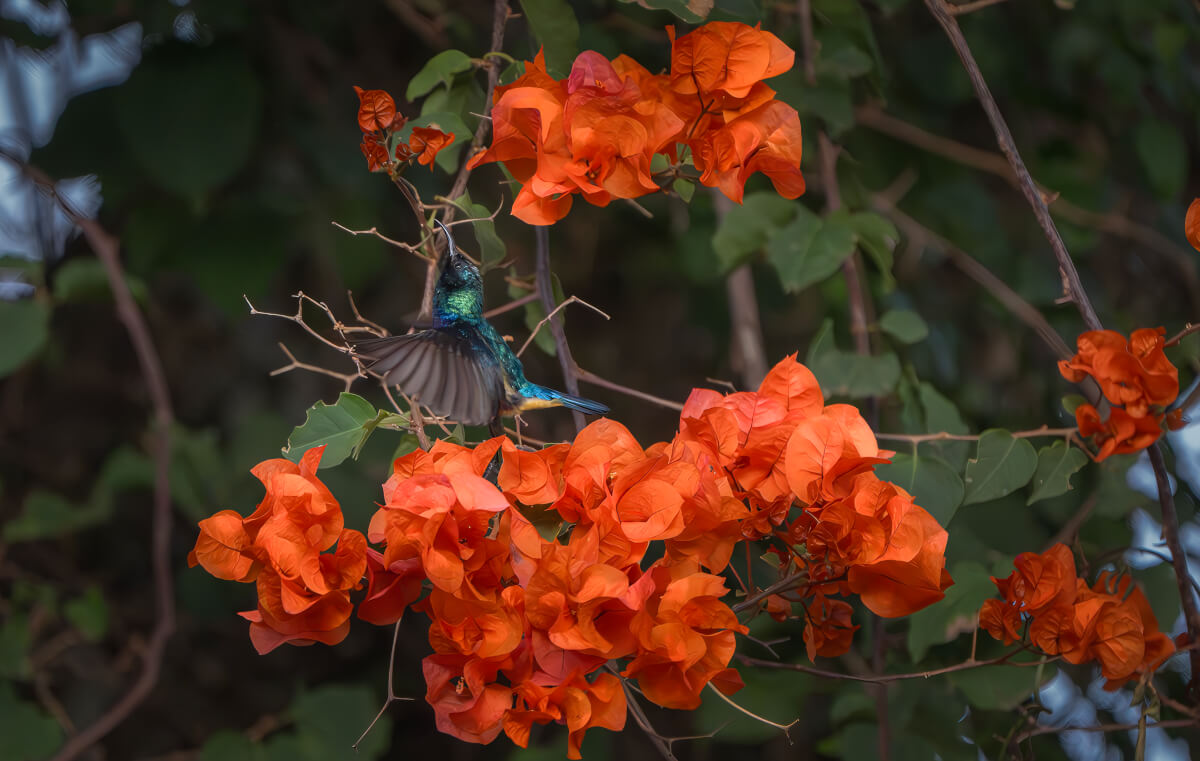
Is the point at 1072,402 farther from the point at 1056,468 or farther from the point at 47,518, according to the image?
the point at 47,518

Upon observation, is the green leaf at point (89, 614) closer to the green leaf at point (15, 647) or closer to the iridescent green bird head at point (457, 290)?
the green leaf at point (15, 647)

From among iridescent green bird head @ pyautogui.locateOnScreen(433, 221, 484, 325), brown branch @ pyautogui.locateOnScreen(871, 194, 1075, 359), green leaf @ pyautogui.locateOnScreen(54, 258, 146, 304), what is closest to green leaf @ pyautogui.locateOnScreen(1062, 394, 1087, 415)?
brown branch @ pyautogui.locateOnScreen(871, 194, 1075, 359)

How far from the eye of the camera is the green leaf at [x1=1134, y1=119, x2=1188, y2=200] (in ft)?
4.62

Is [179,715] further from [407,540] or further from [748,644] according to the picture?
[407,540]

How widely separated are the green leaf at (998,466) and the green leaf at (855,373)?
0.23 m

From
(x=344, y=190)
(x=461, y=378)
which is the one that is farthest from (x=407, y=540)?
(x=344, y=190)

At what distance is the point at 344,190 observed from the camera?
1.60 m

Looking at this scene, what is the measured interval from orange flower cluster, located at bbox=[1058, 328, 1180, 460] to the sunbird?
1.21 feet

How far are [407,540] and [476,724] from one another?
0.11 meters

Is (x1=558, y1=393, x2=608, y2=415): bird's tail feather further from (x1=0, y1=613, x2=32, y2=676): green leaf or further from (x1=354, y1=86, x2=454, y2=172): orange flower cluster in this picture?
(x1=0, y1=613, x2=32, y2=676): green leaf

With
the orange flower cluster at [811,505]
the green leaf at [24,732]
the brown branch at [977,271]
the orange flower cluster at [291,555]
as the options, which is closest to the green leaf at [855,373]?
the brown branch at [977,271]

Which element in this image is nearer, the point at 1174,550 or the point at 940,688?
the point at 1174,550

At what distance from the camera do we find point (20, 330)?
4.04ft

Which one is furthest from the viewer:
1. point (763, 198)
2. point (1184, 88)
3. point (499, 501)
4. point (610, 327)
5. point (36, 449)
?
point (610, 327)
